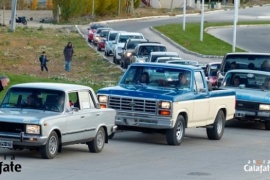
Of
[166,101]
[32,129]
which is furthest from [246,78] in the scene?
[32,129]

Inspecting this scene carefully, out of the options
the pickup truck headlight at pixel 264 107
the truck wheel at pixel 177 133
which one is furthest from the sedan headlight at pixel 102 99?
the pickup truck headlight at pixel 264 107

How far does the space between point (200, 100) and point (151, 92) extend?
4.74 ft

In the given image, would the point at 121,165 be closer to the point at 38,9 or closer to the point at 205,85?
the point at 205,85

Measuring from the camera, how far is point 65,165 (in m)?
16.3

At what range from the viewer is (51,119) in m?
16.7

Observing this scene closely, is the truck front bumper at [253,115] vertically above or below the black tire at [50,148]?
below

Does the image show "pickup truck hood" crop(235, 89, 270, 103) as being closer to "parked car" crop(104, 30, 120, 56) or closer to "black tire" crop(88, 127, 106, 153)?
"black tire" crop(88, 127, 106, 153)

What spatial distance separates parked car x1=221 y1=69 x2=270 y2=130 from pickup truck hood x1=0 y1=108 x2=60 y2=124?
30.8ft

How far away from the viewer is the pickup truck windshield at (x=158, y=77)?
2128cm

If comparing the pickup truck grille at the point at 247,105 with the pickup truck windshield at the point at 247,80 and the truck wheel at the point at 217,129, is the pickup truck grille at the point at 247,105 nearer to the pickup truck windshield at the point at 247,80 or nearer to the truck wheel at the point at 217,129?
the pickup truck windshield at the point at 247,80

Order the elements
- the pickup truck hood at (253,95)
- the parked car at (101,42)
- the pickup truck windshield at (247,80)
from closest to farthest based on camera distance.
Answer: the pickup truck hood at (253,95) < the pickup truck windshield at (247,80) < the parked car at (101,42)

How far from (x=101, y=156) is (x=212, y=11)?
108445 mm

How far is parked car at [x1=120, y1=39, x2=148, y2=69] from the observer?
4753 cm

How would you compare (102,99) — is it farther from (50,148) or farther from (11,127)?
(11,127)
